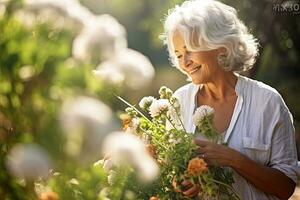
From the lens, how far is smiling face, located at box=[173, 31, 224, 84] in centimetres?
220

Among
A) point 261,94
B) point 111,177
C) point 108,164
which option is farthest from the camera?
point 261,94

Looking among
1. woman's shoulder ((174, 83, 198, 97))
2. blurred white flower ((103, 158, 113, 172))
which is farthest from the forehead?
blurred white flower ((103, 158, 113, 172))

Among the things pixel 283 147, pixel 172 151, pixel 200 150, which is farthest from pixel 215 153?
pixel 283 147

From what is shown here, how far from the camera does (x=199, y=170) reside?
5.29 ft

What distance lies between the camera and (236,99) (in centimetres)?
235

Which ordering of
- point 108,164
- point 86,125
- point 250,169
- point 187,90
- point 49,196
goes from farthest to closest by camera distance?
point 187,90 < point 250,169 < point 108,164 < point 49,196 < point 86,125

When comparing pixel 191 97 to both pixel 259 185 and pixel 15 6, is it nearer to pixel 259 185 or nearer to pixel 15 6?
pixel 259 185

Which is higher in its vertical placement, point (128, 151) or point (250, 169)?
point (128, 151)

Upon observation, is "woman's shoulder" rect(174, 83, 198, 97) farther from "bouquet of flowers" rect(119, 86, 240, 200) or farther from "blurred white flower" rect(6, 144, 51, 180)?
"blurred white flower" rect(6, 144, 51, 180)

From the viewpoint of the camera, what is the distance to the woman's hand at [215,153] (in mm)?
1867

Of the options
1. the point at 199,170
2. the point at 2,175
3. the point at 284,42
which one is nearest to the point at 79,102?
the point at 2,175

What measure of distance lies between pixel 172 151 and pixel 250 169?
39 cm

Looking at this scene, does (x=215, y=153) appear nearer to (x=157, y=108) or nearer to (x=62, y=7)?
(x=157, y=108)

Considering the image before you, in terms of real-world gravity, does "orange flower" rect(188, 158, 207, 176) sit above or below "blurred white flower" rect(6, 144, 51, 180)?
below
